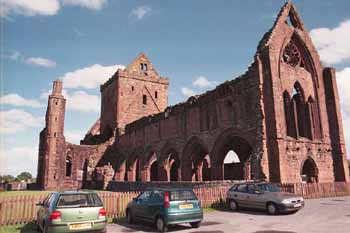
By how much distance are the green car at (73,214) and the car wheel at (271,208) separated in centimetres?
718

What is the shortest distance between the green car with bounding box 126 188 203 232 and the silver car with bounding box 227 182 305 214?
161 inches

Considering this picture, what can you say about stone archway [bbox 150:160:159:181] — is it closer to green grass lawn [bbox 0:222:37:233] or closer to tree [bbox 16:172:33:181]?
green grass lawn [bbox 0:222:37:233]

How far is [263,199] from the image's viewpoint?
12578mm

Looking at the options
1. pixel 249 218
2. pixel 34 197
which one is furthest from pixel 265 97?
pixel 34 197

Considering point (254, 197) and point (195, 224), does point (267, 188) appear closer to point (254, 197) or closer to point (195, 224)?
point (254, 197)

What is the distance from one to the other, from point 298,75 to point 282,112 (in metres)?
5.38

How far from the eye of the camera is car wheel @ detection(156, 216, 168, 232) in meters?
9.08

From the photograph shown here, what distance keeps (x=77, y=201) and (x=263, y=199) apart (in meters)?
7.86

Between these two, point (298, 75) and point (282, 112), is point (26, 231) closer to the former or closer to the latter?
point (282, 112)

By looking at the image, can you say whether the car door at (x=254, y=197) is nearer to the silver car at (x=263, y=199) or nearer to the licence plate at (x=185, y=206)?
the silver car at (x=263, y=199)

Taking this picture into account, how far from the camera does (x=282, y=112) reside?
20844mm

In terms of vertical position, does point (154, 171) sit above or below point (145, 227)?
above

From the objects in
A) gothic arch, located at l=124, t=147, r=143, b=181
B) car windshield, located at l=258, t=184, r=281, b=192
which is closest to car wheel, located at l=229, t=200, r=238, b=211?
car windshield, located at l=258, t=184, r=281, b=192

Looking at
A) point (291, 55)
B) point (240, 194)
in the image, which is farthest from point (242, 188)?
point (291, 55)
